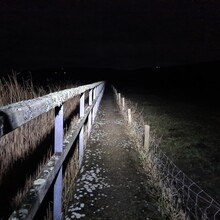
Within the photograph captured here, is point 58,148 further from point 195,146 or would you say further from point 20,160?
point 195,146

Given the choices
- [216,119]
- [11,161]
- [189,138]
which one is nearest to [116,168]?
[11,161]

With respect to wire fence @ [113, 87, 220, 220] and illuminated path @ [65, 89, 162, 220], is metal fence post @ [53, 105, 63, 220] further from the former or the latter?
wire fence @ [113, 87, 220, 220]

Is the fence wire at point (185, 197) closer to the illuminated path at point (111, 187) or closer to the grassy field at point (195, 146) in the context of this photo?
the illuminated path at point (111, 187)

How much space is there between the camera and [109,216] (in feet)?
9.28

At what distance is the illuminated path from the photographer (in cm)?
290

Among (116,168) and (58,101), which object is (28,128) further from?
(58,101)

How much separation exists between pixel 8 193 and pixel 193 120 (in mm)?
13202

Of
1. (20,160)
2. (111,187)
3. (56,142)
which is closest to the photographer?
(56,142)

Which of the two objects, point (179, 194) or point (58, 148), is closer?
point (58, 148)

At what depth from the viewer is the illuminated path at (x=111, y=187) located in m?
2.90

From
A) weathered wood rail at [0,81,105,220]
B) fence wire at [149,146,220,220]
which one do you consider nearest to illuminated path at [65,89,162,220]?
fence wire at [149,146,220,220]

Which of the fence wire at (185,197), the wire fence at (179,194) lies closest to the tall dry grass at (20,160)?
the wire fence at (179,194)

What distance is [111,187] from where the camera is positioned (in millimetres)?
3541

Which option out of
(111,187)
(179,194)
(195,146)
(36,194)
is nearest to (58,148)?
(36,194)
